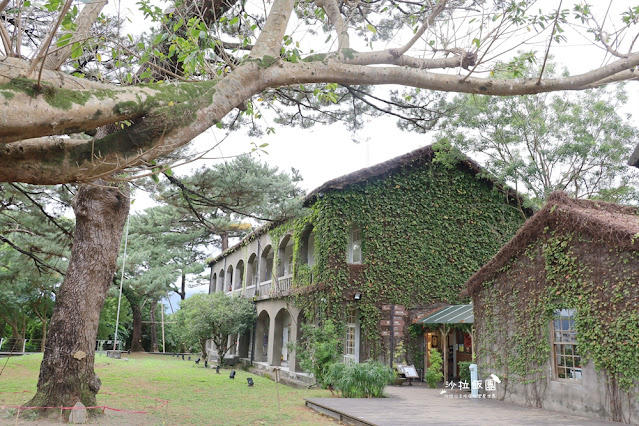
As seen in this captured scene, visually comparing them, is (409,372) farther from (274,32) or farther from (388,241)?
(274,32)

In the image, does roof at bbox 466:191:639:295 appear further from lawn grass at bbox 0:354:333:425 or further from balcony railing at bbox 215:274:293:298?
balcony railing at bbox 215:274:293:298

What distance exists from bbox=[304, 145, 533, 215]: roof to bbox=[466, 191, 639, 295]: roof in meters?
6.04

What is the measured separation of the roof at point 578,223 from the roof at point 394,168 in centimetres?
604

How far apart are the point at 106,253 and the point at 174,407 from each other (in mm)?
4187

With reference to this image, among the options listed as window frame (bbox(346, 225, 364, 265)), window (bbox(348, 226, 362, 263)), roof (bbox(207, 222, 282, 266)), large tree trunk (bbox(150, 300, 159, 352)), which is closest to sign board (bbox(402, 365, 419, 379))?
window frame (bbox(346, 225, 364, 265))

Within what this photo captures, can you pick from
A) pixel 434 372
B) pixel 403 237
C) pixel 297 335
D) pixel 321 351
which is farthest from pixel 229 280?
pixel 434 372

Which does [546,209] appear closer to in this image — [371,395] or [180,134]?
[371,395]

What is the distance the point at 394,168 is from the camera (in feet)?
59.9

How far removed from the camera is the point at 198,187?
12.1 m

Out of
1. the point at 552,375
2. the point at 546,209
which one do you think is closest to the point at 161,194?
the point at 546,209

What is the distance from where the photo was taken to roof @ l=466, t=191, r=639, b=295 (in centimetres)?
927

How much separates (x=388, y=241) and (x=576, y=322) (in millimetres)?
8172

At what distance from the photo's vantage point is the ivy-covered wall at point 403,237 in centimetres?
1673

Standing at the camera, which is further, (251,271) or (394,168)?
(251,271)
